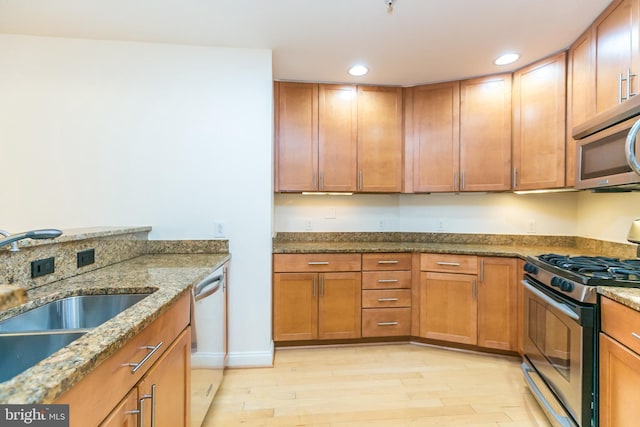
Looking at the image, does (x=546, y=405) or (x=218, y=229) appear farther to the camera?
(x=218, y=229)

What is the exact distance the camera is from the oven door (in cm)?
139

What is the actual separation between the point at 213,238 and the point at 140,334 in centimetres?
138

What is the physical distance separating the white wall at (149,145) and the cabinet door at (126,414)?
56.3 inches

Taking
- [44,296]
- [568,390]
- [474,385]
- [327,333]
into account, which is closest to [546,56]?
[568,390]

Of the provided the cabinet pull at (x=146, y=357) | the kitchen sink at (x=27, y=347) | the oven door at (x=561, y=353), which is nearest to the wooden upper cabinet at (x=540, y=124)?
the oven door at (x=561, y=353)

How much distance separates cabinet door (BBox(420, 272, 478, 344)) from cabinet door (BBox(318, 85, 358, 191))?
1116mm

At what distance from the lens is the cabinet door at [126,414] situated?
2.59 feet

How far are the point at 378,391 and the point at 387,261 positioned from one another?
40.4 inches

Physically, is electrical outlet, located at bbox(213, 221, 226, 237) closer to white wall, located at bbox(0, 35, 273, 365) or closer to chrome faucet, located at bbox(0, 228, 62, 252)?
white wall, located at bbox(0, 35, 273, 365)

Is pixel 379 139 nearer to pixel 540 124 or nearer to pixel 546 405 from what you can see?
pixel 540 124

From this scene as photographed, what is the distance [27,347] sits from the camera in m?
0.93

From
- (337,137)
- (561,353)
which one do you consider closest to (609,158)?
(561,353)

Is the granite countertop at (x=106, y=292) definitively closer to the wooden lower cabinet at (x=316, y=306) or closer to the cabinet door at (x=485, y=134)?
the wooden lower cabinet at (x=316, y=306)

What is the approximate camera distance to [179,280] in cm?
143
